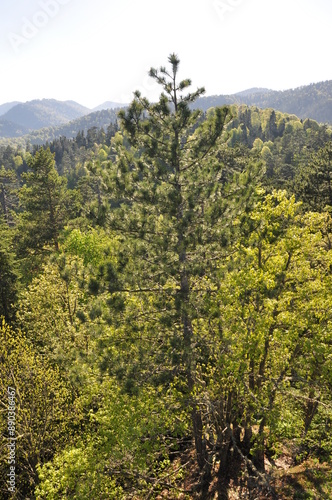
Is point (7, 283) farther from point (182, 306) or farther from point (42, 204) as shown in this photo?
point (182, 306)

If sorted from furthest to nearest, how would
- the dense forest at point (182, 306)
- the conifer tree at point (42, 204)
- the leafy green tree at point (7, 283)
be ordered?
the conifer tree at point (42, 204) → the leafy green tree at point (7, 283) → the dense forest at point (182, 306)

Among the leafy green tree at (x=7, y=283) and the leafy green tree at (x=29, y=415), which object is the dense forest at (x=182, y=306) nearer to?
the leafy green tree at (x=29, y=415)

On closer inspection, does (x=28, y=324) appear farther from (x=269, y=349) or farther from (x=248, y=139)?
(x=248, y=139)

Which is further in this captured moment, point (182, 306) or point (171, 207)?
point (171, 207)

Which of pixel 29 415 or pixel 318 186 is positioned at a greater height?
pixel 318 186

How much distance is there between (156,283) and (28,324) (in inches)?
440

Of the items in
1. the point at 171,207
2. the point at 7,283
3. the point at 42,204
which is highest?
the point at 171,207

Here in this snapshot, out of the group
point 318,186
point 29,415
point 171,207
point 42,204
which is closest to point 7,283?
point 29,415

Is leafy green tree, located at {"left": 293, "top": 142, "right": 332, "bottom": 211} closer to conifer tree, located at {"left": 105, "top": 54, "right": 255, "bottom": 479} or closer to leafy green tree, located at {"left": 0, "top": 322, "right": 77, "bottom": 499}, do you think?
conifer tree, located at {"left": 105, "top": 54, "right": 255, "bottom": 479}

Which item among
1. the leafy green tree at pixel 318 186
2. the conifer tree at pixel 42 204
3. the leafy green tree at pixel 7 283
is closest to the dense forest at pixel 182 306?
the leafy green tree at pixel 7 283

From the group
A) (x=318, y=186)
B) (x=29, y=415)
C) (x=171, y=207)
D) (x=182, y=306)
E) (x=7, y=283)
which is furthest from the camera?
(x=318, y=186)

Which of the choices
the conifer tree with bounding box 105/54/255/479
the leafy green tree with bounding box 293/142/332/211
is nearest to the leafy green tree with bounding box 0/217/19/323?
the conifer tree with bounding box 105/54/255/479

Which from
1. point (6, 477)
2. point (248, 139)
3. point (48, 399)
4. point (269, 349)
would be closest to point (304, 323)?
point (269, 349)

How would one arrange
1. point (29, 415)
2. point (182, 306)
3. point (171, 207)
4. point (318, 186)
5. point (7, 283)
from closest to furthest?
point (182, 306), point (171, 207), point (29, 415), point (7, 283), point (318, 186)
